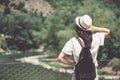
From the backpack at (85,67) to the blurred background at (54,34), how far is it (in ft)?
66.2

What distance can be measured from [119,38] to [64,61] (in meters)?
39.0

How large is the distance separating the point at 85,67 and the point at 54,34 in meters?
52.9

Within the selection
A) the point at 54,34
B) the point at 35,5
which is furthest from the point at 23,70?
the point at 35,5

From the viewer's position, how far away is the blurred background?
40750 mm

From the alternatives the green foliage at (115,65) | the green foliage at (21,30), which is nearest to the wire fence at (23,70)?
the green foliage at (115,65)

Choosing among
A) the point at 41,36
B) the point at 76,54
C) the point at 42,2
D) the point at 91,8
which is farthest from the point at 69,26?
the point at 42,2

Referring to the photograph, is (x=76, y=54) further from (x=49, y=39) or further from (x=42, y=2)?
(x=42, y=2)

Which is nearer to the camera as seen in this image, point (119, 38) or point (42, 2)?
point (119, 38)

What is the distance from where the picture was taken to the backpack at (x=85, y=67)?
A: 4754 millimetres

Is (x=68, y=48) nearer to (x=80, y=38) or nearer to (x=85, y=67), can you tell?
(x=80, y=38)

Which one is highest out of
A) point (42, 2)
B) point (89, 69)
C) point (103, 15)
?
point (89, 69)

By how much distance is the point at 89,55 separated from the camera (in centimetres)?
477

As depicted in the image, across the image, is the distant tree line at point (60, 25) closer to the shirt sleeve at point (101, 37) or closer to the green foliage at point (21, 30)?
the green foliage at point (21, 30)

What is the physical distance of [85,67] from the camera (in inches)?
189
